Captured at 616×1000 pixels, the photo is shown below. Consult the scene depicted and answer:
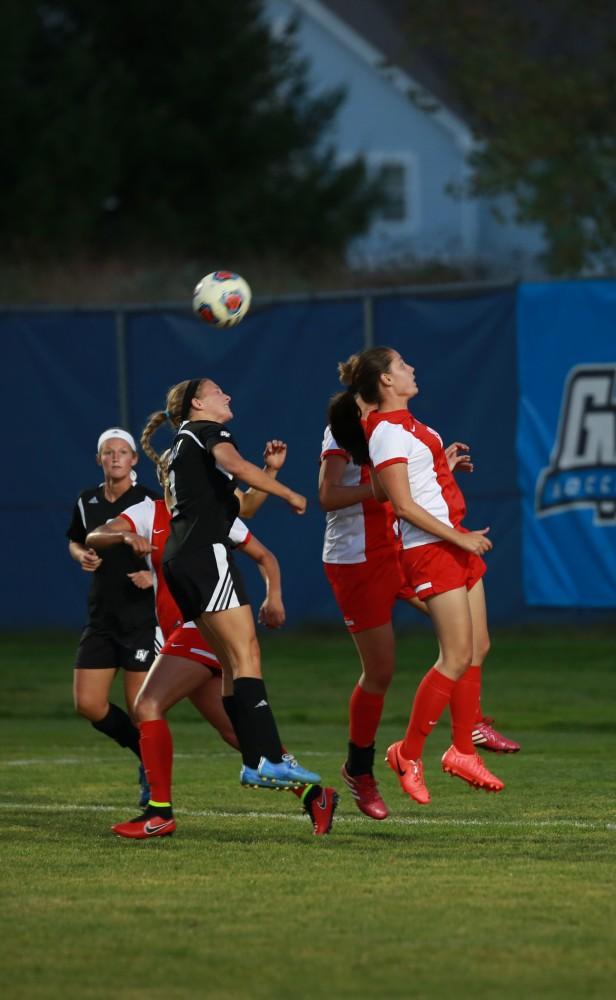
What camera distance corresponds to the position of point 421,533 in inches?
339

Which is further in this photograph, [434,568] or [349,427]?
[349,427]

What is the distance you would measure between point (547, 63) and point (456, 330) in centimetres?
1272

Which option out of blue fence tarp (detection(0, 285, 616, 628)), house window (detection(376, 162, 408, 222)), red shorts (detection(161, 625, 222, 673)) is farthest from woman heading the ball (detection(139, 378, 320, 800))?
house window (detection(376, 162, 408, 222))

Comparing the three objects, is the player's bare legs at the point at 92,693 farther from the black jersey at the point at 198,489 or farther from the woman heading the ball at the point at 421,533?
the woman heading the ball at the point at 421,533

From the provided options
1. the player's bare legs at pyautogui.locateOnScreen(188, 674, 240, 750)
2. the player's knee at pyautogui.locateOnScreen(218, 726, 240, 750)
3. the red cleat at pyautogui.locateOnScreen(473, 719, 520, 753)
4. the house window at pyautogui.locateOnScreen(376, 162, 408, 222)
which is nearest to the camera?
the player's bare legs at pyautogui.locateOnScreen(188, 674, 240, 750)

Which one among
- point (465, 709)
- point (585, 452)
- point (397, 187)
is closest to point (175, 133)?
point (397, 187)

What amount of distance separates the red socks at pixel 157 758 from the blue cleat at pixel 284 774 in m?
0.52

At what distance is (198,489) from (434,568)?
1.09m

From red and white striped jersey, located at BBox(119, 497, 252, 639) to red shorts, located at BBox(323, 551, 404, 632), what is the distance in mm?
482

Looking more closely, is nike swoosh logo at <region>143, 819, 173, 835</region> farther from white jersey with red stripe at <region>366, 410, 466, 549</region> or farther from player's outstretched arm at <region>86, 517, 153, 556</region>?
white jersey with red stripe at <region>366, 410, 466, 549</region>

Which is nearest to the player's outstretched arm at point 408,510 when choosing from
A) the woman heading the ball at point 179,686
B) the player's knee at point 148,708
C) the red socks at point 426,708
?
the woman heading the ball at point 179,686

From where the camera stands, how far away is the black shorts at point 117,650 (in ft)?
33.1

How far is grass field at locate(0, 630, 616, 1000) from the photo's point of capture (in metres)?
5.86

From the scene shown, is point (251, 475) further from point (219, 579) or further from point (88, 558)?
point (88, 558)
